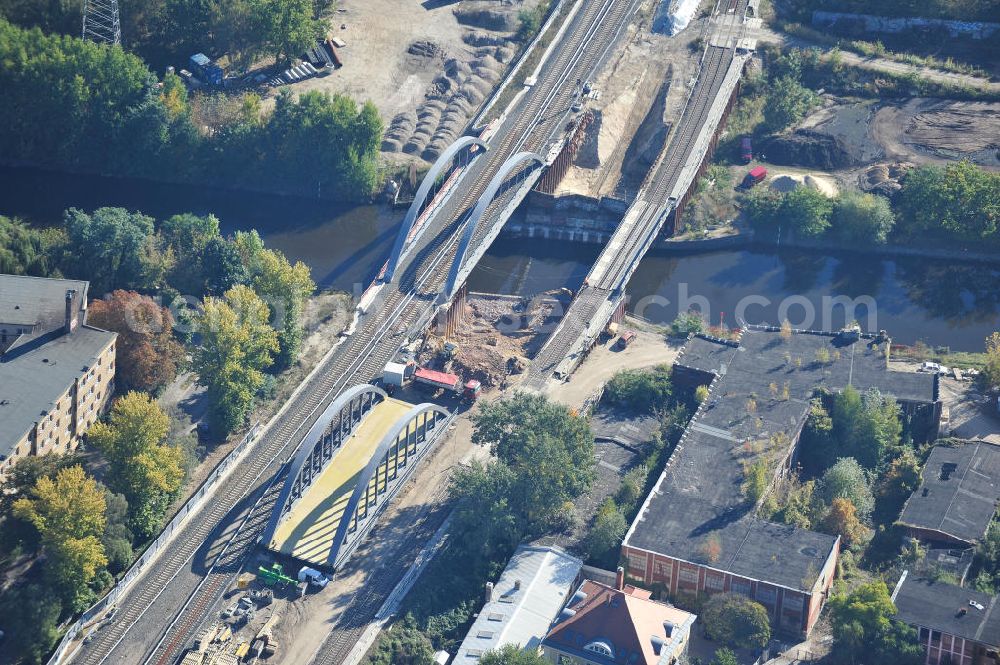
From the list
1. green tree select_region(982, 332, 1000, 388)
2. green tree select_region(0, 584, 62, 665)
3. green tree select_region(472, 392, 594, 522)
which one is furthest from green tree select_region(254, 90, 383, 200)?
green tree select_region(0, 584, 62, 665)

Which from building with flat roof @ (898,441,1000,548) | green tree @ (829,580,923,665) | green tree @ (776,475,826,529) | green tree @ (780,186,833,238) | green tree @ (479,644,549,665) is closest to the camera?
green tree @ (479,644,549,665)

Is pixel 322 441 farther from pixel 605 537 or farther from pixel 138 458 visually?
pixel 605 537

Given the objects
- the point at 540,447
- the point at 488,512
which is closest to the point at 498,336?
the point at 540,447

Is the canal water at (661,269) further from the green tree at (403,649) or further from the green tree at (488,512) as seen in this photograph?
the green tree at (403,649)

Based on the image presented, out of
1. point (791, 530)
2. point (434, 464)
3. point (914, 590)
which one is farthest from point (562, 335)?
point (914, 590)

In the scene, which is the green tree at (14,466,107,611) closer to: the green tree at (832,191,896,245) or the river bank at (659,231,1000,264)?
the river bank at (659,231,1000,264)

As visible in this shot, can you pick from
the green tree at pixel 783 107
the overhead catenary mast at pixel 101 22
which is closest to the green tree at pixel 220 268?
the overhead catenary mast at pixel 101 22
